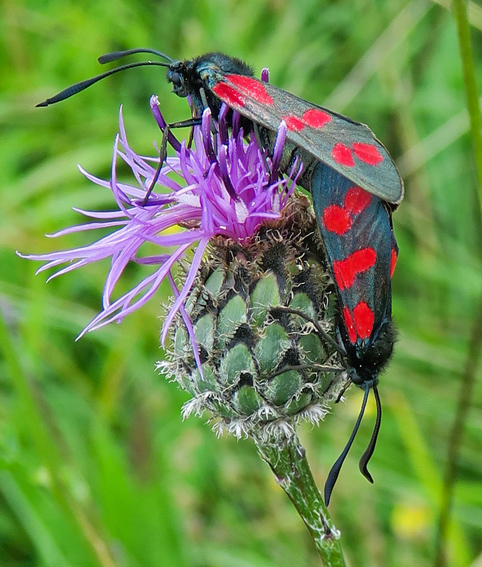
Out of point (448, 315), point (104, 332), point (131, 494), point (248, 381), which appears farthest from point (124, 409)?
point (248, 381)

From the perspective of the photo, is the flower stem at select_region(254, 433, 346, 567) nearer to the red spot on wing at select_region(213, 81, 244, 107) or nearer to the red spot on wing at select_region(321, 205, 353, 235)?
the red spot on wing at select_region(321, 205, 353, 235)

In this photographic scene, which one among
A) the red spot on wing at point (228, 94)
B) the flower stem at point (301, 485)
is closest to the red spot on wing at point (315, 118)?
the red spot on wing at point (228, 94)

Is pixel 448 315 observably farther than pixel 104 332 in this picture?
Yes

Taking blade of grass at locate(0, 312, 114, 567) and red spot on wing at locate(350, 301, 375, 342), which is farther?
blade of grass at locate(0, 312, 114, 567)

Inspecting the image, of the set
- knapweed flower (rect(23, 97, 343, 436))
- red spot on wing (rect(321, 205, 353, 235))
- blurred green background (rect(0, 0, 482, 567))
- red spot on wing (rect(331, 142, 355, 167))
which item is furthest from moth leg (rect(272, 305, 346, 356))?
blurred green background (rect(0, 0, 482, 567))

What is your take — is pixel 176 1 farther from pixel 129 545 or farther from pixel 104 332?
pixel 129 545

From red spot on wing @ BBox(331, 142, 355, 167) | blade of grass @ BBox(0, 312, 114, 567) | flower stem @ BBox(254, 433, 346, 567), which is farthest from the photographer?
blade of grass @ BBox(0, 312, 114, 567)
